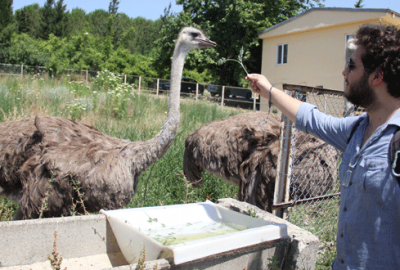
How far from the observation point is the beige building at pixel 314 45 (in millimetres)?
13527

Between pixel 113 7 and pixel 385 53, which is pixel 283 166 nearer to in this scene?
pixel 385 53

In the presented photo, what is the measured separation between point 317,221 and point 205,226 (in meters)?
1.39

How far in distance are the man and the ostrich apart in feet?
4.29

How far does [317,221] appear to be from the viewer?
10.6 ft

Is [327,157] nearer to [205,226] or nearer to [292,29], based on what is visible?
[205,226]

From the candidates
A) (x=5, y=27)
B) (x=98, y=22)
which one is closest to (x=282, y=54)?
(x=5, y=27)

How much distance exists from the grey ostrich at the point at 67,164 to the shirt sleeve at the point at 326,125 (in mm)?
1569

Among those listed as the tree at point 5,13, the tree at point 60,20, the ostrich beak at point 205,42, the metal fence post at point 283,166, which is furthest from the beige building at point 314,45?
the tree at point 60,20

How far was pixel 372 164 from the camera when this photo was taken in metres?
Result: 1.37

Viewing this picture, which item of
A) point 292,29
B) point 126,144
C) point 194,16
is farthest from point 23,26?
point 126,144

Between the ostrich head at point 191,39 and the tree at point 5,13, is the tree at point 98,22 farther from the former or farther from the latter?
the ostrich head at point 191,39

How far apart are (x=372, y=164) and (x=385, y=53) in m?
0.40

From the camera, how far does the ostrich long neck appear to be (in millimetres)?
3080

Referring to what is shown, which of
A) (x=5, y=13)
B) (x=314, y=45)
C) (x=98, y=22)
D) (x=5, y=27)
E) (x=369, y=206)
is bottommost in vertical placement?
(x=369, y=206)
